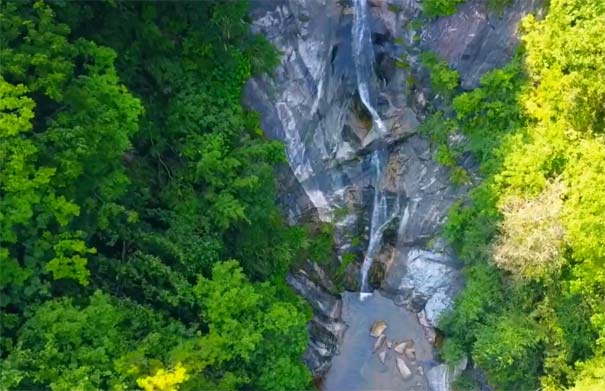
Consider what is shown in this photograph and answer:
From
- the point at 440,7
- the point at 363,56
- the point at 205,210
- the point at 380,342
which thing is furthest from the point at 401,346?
the point at 440,7

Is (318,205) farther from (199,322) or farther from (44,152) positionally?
(44,152)

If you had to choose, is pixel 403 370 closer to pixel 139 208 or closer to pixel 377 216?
pixel 377 216

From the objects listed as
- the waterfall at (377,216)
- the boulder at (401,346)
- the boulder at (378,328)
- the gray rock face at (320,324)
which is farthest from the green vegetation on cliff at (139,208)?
the boulder at (401,346)

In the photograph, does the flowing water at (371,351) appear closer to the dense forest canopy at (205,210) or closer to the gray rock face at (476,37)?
the dense forest canopy at (205,210)

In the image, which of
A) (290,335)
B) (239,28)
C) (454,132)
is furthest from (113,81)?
(454,132)

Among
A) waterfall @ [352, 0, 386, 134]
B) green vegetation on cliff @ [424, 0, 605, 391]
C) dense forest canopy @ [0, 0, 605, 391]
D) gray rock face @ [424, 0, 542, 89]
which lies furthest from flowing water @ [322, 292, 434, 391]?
gray rock face @ [424, 0, 542, 89]
